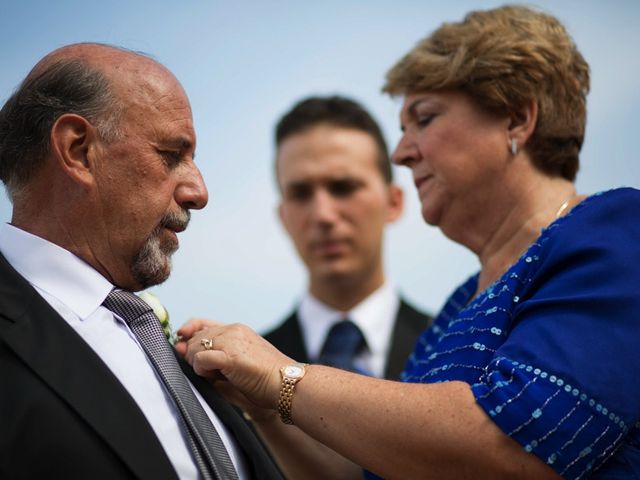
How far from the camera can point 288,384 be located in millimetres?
2572

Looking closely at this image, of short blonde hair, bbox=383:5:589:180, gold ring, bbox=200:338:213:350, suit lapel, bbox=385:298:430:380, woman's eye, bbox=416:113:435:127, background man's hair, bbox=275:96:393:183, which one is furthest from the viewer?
background man's hair, bbox=275:96:393:183

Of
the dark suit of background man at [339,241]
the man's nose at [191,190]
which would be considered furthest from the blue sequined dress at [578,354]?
the dark suit of background man at [339,241]

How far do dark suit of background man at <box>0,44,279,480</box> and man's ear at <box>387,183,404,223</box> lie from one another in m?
3.08

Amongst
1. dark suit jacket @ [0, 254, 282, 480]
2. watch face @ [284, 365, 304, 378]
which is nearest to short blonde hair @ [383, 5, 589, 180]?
watch face @ [284, 365, 304, 378]

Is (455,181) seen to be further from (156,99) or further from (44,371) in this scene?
(44,371)

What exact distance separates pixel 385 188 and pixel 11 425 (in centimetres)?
385

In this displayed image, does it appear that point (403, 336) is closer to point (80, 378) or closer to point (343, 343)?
point (343, 343)

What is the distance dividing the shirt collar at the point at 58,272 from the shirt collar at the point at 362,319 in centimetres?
262

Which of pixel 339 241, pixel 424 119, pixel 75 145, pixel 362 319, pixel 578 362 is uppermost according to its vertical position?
pixel 424 119

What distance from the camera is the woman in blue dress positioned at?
237 cm

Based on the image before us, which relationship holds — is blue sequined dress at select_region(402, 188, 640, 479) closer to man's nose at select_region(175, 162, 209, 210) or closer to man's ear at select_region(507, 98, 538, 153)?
man's ear at select_region(507, 98, 538, 153)

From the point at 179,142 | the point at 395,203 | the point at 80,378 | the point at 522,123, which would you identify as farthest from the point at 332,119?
the point at 80,378

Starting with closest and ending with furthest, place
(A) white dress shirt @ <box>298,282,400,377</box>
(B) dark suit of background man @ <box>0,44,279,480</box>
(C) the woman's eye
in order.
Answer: (B) dark suit of background man @ <box>0,44,279,480</box>
(C) the woman's eye
(A) white dress shirt @ <box>298,282,400,377</box>

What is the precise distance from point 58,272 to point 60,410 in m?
0.50
